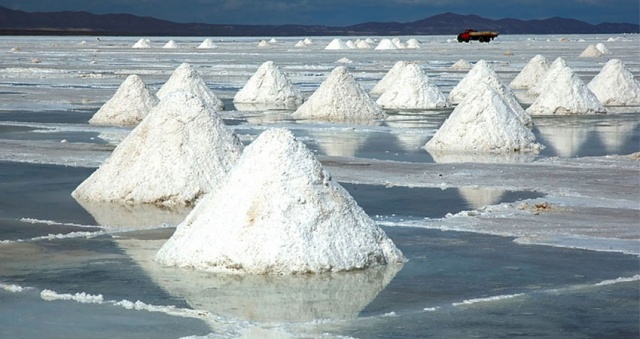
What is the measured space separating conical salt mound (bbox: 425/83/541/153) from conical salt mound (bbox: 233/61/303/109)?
37.2 ft

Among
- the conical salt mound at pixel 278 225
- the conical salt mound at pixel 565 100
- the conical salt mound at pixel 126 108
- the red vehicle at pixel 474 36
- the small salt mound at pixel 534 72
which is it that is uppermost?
the conical salt mound at pixel 278 225

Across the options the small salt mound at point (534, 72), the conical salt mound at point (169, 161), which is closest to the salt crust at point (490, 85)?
the small salt mound at point (534, 72)

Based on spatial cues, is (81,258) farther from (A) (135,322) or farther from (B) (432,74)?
(B) (432,74)

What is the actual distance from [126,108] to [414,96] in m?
7.17

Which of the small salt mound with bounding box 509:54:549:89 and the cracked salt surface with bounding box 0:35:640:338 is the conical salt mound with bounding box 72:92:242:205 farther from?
the small salt mound with bounding box 509:54:549:89

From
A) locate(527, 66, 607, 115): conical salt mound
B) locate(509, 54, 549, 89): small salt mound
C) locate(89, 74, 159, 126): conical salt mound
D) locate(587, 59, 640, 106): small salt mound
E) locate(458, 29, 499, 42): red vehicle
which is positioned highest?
locate(89, 74, 159, 126): conical salt mound

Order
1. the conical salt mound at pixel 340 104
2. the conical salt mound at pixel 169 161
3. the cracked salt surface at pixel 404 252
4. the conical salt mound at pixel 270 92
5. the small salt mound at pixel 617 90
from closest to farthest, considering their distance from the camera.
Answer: the cracked salt surface at pixel 404 252
the conical salt mound at pixel 169 161
the conical salt mound at pixel 340 104
the small salt mound at pixel 617 90
the conical salt mound at pixel 270 92

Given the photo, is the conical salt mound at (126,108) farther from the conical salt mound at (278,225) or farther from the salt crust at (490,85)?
the conical salt mound at (278,225)

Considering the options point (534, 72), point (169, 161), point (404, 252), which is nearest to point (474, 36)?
point (534, 72)

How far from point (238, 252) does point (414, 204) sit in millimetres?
3584

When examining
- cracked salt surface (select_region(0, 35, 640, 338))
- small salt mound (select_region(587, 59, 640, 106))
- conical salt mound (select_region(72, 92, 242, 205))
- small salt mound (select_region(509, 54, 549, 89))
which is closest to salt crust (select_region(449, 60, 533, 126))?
small salt mound (select_region(587, 59, 640, 106))

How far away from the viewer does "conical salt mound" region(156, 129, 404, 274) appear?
8.14m

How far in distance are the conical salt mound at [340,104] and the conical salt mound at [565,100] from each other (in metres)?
3.33

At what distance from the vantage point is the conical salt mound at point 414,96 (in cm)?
2655
